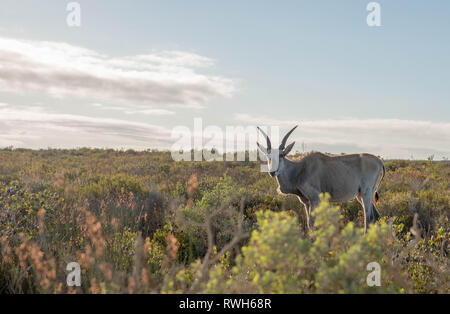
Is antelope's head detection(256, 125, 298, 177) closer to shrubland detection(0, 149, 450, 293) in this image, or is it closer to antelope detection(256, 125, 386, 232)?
antelope detection(256, 125, 386, 232)

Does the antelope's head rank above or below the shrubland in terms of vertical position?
above

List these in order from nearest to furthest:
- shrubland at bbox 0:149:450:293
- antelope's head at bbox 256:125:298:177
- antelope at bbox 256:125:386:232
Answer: shrubland at bbox 0:149:450:293
antelope's head at bbox 256:125:298:177
antelope at bbox 256:125:386:232

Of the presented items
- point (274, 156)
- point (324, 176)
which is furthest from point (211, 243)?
point (324, 176)

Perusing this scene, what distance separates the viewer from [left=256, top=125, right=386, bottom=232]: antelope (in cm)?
798

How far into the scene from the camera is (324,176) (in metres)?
8.44

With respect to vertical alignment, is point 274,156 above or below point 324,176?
above

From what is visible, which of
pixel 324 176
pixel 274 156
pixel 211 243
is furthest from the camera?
pixel 324 176

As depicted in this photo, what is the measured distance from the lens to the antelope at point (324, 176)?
7.98m

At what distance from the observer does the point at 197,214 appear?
784 cm

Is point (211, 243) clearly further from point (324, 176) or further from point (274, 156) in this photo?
point (324, 176)

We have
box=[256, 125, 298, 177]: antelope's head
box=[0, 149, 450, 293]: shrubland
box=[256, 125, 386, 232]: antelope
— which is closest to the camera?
box=[0, 149, 450, 293]: shrubland

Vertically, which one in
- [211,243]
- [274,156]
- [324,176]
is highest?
[274,156]

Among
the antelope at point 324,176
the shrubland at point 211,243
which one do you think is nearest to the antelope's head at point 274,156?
the antelope at point 324,176

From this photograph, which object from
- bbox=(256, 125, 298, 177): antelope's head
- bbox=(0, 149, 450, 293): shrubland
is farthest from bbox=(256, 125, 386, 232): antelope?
bbox=(0, 149, 450, 293): shrubland
